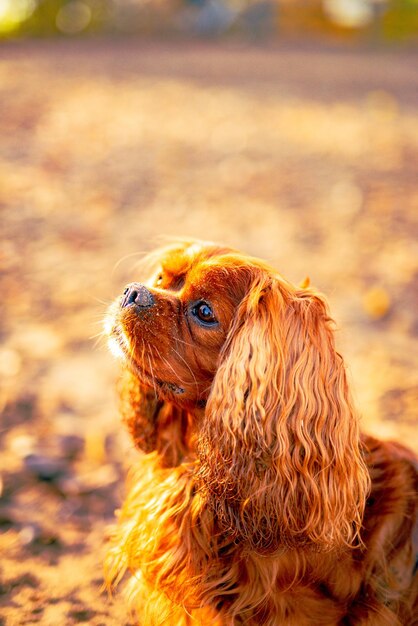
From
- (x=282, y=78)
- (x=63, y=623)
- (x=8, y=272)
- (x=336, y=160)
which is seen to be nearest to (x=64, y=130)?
(x=336, y=160)

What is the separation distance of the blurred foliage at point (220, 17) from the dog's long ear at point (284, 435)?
15267mm

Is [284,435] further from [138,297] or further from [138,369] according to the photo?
[138,297]

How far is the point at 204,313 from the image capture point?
2539 mm

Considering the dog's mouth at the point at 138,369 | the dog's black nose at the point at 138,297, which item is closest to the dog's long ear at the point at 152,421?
the dog's mouth at the point at 138,369

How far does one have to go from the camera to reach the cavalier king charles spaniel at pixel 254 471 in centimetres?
233

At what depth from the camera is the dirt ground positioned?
339 cm

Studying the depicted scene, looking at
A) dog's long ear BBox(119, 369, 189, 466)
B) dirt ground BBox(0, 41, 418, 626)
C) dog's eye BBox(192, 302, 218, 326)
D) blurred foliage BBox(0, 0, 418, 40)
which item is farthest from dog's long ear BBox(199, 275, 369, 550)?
blurred foliage BBox(0, 0, 418, 40)

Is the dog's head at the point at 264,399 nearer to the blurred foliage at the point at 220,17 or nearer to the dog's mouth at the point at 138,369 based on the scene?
the dog's mouth at the point at 138,369

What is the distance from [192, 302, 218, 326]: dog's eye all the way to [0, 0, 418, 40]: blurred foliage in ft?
49.2

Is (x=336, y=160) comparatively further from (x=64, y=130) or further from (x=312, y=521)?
(x=312, y=521)

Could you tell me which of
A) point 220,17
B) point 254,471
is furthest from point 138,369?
point 220,17

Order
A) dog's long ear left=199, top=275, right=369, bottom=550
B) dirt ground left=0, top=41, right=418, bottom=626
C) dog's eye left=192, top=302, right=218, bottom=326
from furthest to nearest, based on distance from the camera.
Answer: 1. dirt ground left=0, top=41, right=418, bottom=626
2. dog's eye left=192, top=302, right=218, bottom=326
3. dog's long ear left=199, top=275, right=369, bottom=550

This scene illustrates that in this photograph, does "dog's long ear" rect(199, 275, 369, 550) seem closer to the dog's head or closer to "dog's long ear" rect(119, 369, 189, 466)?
the dog's head

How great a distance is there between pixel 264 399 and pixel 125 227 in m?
4.30
